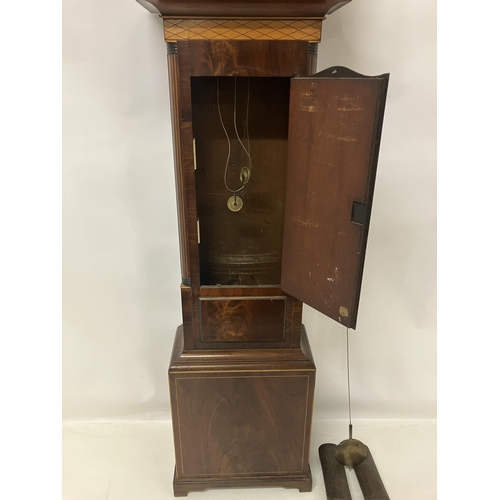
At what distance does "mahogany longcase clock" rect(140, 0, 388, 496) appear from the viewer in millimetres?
1140

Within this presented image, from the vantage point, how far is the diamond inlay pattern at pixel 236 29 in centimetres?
118

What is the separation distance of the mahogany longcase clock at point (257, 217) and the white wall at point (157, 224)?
7.9 inches

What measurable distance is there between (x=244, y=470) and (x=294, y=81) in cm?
119

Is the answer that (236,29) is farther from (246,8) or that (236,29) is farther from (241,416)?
(241,416)

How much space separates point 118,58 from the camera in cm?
150

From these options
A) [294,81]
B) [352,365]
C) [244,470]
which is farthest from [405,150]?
[244,470]

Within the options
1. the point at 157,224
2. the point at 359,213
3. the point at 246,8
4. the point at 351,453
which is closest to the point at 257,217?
the point at 157,224

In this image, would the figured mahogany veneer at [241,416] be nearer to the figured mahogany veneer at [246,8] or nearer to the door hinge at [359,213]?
the door hinge at [359,213]

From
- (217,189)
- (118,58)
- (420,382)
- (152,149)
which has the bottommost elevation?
(420,382)

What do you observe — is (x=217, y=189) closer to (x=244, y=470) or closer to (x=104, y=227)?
(x=104, y=227)

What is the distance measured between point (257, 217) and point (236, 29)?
580 mm

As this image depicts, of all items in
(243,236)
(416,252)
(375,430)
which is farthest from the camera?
(375,430)

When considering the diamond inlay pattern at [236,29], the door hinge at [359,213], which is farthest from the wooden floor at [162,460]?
the diamond inlay pattern at [236,29]

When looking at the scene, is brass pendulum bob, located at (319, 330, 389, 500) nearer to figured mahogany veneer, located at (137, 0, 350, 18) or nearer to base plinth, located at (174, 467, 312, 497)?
base plinth, located at (174, 467, 312, 497)
